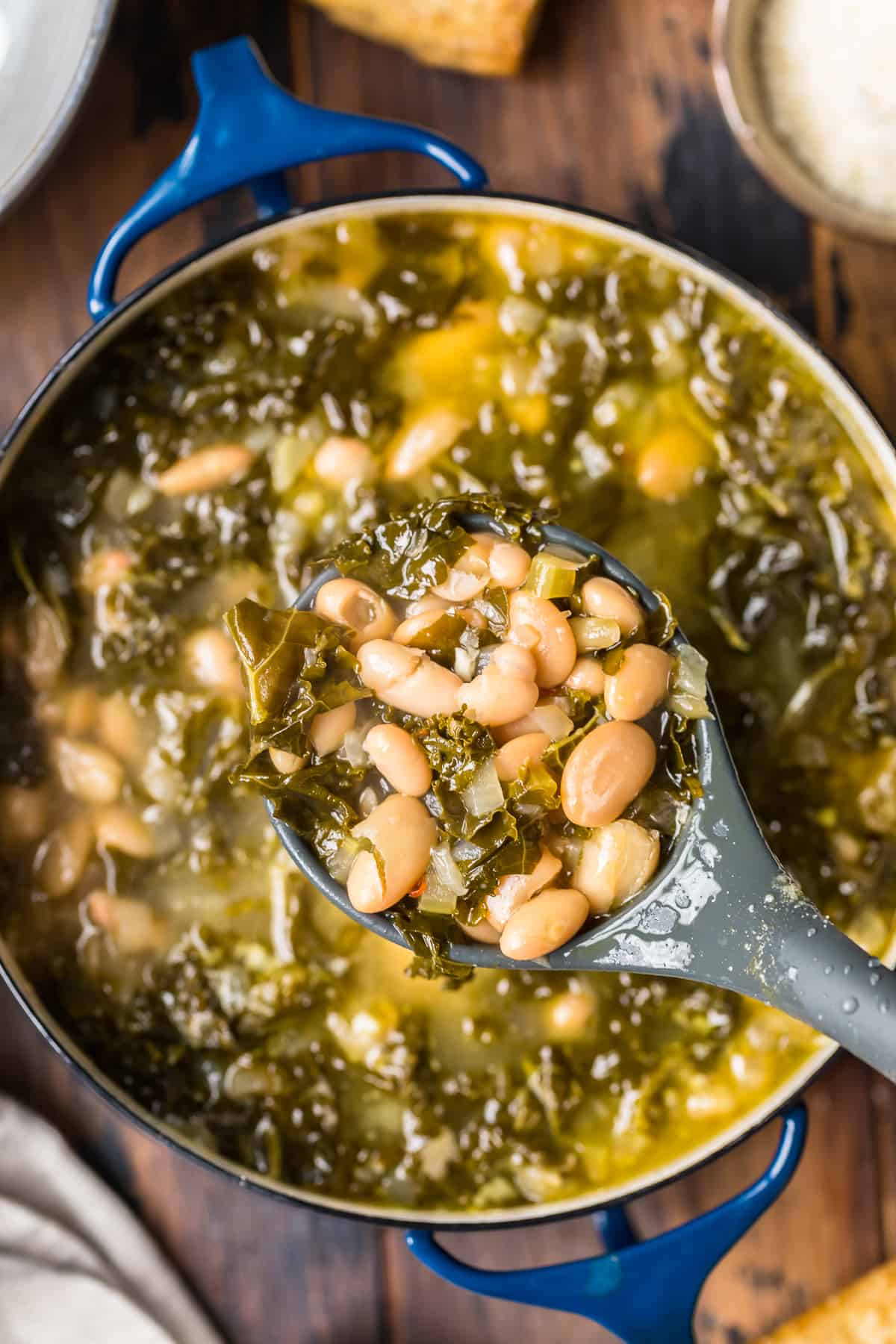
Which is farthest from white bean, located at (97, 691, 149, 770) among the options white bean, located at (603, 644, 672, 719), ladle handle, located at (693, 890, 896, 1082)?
ladle handle, located at (693, 890, 896, 1082)

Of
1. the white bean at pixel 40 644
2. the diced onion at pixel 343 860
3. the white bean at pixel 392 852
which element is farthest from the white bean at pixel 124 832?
the white bean at pixel 392 852

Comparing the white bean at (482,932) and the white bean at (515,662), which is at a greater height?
the white bean at (515,662)

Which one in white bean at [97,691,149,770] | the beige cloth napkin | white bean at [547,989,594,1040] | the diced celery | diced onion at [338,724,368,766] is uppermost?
the diced celery

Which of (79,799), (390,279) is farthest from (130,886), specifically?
(390,279)

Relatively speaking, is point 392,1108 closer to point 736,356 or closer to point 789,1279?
point 789,1279

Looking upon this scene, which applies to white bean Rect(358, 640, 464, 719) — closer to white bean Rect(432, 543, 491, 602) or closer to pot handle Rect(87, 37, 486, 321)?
white bean Rect(432, 543, 491, 602)

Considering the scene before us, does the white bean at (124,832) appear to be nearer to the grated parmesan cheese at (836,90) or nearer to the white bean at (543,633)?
the white bean at (543,633)
